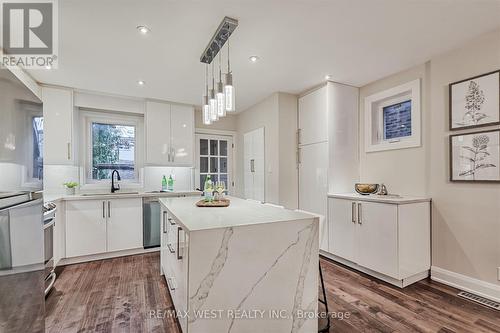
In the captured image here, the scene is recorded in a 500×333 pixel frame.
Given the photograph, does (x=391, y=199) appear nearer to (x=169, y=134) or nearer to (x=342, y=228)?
(x=342, y=228)

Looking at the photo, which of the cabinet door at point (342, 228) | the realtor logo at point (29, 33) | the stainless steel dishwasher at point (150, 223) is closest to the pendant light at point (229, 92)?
the realtor logo at point (29, 33)

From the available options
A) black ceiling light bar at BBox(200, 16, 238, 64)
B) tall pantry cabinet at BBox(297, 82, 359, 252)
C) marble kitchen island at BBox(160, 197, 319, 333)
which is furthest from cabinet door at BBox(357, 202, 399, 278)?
black ceiling light bar at BBox(200, 16, 238, 64)

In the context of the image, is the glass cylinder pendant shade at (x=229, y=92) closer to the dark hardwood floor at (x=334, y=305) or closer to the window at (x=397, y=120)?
the dark hardwood floor at (x=334, y=305)

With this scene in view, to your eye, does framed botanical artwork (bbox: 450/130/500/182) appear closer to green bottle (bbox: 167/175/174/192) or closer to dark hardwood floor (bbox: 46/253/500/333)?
dark hardwood floor (bbox: 46/253/500/333)

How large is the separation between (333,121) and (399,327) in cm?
241

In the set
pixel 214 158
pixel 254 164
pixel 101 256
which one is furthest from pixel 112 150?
pixel 254 164

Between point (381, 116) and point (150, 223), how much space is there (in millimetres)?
3806

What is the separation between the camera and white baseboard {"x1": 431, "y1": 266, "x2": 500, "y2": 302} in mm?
2119

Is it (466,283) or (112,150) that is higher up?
(112,150)

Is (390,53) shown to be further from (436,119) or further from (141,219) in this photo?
(141,219)

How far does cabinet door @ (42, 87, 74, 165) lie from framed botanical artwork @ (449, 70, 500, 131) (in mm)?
4845

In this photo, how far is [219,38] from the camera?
212 cm

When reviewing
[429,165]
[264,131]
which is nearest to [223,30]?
[264,131]

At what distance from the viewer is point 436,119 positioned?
2.56 meters
